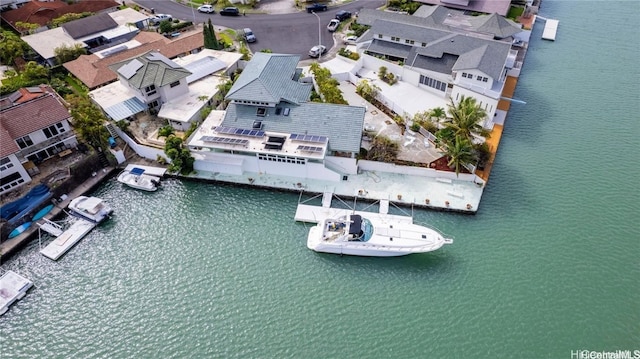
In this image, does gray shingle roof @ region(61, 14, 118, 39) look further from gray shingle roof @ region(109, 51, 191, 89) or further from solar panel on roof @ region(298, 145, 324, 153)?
solar panel on roof @ region(298, 145, 324, 153)

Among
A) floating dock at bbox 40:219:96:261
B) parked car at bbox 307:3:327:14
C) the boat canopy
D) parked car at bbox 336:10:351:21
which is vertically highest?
parked car at bbox 307:3:327:14

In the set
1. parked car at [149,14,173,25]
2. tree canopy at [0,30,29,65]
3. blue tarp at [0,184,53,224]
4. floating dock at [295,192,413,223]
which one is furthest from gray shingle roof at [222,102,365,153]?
tree canopy at [0,30,29,65]

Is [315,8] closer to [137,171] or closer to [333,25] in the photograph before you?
[333,25]

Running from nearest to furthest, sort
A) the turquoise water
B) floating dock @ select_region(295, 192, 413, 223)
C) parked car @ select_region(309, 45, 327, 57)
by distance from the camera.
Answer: the turquoise water < floating dock @ select_region(295, 192, 413, 223) < parked car @ select_region(309, 45, 327, 57)

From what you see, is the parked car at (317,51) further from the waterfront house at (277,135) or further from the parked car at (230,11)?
the parked car at (230,11)

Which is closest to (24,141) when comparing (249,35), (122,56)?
(122,56)

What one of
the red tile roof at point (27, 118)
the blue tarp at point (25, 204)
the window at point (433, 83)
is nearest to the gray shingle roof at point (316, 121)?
the window at point (433, 83)
